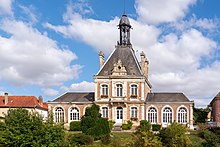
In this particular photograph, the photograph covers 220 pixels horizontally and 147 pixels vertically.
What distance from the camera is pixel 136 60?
54125mm

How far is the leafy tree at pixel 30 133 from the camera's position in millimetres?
30125

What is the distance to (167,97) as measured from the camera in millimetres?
53094

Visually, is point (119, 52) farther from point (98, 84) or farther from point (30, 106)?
point (30, 106)

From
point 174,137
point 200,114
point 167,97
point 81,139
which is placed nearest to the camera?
point 174,137

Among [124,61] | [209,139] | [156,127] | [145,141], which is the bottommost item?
[209,139]

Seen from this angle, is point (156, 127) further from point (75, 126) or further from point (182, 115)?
point (75, 126)

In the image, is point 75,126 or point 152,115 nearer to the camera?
point 75,126

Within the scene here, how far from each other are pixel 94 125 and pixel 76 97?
1198cm

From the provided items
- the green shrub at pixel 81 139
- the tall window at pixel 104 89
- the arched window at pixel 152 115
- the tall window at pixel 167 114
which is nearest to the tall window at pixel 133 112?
the arched window at pixel 152 115

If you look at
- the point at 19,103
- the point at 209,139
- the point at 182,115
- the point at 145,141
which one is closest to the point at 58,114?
the point at 19,103

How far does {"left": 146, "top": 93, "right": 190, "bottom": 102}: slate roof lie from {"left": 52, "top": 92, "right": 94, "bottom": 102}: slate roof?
818 centimetres

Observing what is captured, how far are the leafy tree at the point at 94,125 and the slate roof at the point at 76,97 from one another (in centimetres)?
682

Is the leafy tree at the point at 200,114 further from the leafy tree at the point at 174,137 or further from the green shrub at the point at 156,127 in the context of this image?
the leafy tree at the point at 174,137

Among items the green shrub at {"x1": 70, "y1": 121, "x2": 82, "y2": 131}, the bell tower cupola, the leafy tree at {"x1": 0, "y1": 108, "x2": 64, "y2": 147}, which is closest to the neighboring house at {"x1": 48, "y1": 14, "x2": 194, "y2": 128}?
the green shrub at {"x1": 70, "y1": 121, "x2": 82, "y2": 131}
